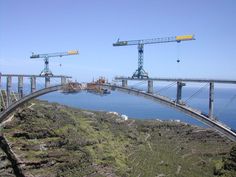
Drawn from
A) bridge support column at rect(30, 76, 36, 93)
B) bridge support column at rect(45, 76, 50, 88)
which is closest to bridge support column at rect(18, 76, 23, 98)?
bridge support column at rect(30, 76, 36, 93)

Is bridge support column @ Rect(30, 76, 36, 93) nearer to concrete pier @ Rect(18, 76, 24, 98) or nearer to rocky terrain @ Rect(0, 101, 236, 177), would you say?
concrete pier @ Rect(18, 76, 24, 98)

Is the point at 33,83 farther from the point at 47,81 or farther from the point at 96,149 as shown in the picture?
the point at 96,149

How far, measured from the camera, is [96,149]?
66.6 metres

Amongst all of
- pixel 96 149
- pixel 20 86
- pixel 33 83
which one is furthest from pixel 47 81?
pixel 96 149

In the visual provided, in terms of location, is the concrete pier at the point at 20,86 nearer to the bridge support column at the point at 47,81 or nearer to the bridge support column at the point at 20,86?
the bridge support column at the point at 20,86

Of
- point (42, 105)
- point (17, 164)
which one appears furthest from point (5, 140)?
point (42, 105)

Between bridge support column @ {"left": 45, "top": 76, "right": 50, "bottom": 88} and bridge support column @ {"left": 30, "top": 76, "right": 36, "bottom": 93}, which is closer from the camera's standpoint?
bridge support column @ {"left": 45, "top": 76, "right": 50, "bottom": 88}

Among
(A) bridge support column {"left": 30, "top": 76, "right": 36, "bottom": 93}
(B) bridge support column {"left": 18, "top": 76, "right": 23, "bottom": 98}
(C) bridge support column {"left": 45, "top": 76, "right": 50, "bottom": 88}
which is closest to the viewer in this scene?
(C) bridge support column {"left": 45, "top": 76, "right": 50, "bottom": 88}

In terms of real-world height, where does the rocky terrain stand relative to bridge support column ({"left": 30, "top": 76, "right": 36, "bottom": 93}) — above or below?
below

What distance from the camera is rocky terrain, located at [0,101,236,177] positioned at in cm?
5509

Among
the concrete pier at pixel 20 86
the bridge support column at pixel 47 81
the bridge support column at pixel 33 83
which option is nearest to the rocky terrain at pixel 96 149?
the concrete pier at pixel 20 86

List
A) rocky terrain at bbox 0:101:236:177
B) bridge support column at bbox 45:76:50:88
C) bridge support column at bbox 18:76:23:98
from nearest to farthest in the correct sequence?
1. bridge support column at bbox 45:76:50:88
2. bridge support column at bbox 18:76:23:98
3. rocky terrain at bbox 0:101:236:177

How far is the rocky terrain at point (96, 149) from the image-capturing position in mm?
55094

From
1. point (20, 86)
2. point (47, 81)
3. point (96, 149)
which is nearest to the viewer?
point (47, 81)
